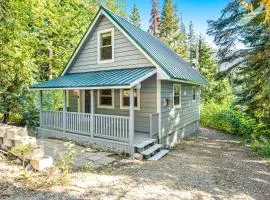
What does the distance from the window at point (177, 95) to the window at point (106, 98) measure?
3217mm

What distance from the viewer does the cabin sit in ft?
32.2

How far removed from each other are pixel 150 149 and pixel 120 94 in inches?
142

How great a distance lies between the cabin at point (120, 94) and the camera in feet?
32.2

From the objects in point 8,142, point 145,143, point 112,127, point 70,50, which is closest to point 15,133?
point 8,142

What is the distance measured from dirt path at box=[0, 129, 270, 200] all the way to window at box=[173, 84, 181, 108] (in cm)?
377

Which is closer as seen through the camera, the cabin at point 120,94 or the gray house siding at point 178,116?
the cabin at point 120,94

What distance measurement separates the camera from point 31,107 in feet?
51.9

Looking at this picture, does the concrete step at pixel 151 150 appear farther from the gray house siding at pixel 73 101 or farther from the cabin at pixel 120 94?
the gray house siding at pixel 73 101

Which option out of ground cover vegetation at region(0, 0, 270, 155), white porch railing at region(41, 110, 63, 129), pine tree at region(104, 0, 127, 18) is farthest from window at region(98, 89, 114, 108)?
pine tree at region(104, 0, 127, 18)

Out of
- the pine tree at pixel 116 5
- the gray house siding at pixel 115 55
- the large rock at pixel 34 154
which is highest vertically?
the pine tree at pixel 116 5

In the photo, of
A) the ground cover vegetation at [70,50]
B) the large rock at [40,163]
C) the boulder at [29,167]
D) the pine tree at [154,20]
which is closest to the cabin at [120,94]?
the ground cover vegetation at [70,50]

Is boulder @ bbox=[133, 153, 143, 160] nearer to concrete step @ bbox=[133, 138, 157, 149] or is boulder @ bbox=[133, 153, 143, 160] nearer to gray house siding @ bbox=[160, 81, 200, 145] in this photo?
concrete step @ bbox=[133, 138, 157, 149]

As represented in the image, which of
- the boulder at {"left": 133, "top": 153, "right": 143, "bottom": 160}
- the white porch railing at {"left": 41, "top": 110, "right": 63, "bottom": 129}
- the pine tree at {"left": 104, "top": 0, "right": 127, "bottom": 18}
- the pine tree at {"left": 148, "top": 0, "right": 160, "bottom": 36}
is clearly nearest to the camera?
Result: the boulder at {"left": 133, "top": 153, "right": 143, "bottom": 160}

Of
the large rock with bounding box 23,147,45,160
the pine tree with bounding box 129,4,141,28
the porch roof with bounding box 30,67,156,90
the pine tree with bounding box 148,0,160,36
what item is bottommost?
the large rock with bounding box 23,147,45,160
